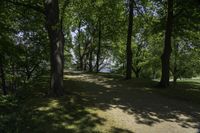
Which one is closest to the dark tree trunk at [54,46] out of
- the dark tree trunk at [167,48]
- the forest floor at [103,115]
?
the forest floor at [103,115]

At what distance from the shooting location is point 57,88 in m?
12.2

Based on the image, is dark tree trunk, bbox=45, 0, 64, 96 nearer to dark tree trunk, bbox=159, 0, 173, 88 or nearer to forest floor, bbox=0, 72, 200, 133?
forest floor, bbox=0, 72, 200, 133

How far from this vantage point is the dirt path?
29.6 ft

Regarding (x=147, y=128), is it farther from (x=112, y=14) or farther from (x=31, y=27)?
(x=112, y=14)

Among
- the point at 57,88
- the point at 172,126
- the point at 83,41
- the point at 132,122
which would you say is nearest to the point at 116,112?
the point at 132,122

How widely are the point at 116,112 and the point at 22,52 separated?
1122cm

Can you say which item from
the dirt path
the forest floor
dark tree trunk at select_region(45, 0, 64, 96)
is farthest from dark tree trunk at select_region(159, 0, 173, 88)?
dark tree trunk at select_region(45, 0, 64, 96)

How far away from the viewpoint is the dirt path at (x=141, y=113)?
29.6 feet

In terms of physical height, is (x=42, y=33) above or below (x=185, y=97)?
above

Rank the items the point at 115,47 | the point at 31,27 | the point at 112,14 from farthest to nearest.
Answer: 1. the point at 115,47
2. the point at 112,14
3. the point at 31,27

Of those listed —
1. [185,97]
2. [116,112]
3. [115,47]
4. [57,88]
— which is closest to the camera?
[116,112]

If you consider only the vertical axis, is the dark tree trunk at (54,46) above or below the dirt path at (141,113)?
above

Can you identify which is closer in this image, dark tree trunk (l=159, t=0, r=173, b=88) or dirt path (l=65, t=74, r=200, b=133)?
dirt path (l=65, t=74, r=200, b=133)

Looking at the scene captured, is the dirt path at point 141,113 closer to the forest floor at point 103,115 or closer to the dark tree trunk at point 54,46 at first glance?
the forest floor at point 103,115
